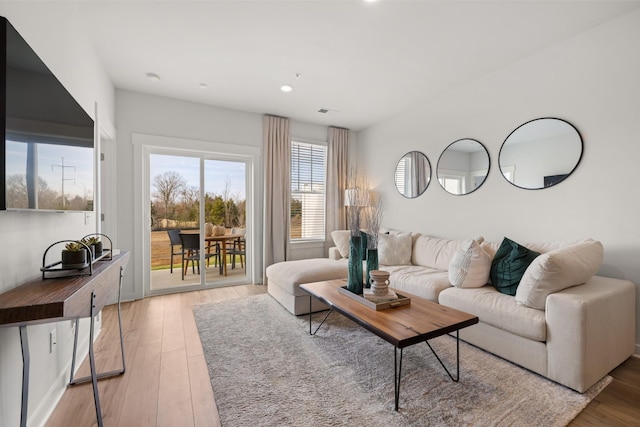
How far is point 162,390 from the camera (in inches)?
71.4

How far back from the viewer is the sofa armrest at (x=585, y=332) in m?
1.74

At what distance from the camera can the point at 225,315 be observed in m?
3.05

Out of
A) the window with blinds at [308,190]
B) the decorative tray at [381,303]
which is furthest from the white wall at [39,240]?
the window with blinds at [308,190]

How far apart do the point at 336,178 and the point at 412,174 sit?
1404 millimetres

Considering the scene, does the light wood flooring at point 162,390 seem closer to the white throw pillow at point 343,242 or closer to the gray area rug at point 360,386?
the gray area rug at point 360,386

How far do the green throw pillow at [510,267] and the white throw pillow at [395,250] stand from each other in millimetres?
1200

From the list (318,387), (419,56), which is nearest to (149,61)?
(419,56)

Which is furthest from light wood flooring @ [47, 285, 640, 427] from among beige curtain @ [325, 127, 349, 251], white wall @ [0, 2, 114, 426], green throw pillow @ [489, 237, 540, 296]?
beige curtain @ [325, 127, 349, 251]

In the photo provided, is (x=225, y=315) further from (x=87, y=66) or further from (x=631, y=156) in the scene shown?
(x=631, y=156)

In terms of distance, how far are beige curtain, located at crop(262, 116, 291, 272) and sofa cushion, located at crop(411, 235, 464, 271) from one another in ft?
6.57

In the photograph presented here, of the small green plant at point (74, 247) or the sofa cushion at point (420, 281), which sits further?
the sofa cushion at point (420, 281)

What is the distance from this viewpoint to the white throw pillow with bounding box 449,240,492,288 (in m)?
2.53

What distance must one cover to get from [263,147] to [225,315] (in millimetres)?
2510

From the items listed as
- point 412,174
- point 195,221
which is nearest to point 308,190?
point 412,174
